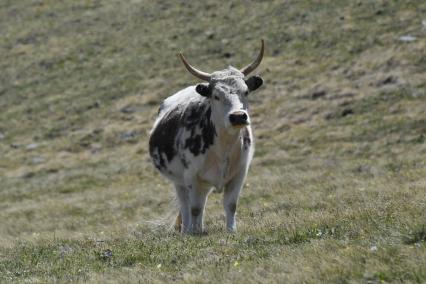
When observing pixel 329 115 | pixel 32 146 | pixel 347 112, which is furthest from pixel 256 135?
pixel 32 146

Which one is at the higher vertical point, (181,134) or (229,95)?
(229,95)

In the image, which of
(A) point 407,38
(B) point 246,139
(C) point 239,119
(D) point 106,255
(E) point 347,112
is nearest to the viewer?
(D) point 106,255

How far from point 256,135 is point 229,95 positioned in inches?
734

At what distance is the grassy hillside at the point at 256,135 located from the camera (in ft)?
27.4

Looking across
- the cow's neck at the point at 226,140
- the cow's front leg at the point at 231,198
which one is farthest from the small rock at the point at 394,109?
the cow's neck at the point at 226,140

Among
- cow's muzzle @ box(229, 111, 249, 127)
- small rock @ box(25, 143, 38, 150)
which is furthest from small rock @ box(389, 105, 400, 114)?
cow's muzzle @ box(229, 111, 249, 127)

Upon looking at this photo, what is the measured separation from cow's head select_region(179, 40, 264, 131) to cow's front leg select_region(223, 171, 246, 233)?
1.11 meters

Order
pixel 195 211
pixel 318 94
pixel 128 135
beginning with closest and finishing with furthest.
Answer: pixel 195 211 → pixel 318 94 → pixel 128 135

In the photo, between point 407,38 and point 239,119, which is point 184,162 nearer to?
point 239,119

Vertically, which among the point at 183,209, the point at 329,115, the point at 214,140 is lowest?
the point at 329,115

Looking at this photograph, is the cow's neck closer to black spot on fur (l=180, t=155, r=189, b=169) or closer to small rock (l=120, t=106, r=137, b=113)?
black spot on fur (l=180, t=155, r=189, b=169)

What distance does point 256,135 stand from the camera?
3022 cm

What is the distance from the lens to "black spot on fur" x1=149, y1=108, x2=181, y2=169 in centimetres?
1340

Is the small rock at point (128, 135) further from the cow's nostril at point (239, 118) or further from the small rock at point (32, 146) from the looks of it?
the cow's nostril at point (239, 118)
